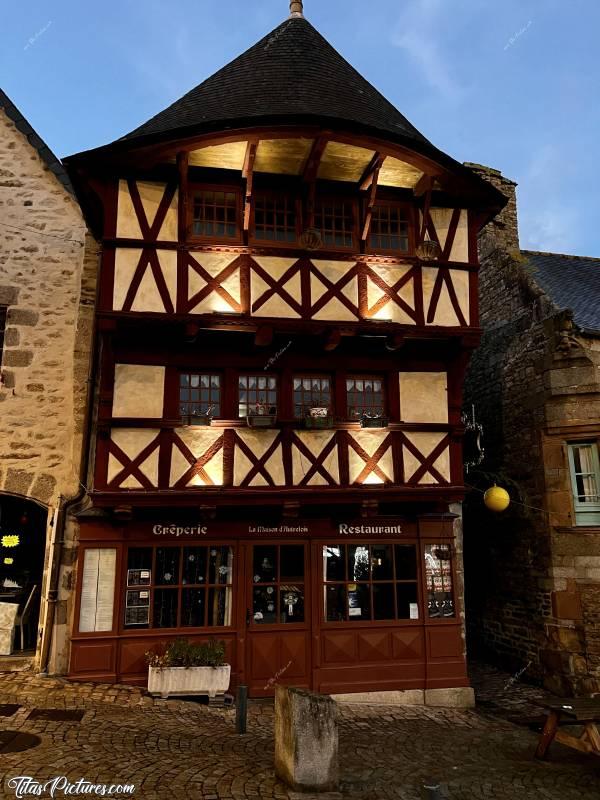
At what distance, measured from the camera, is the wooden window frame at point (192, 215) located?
8945 mm

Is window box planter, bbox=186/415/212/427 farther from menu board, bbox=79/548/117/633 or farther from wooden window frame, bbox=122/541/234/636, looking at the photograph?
menu board, bbox=79/548/117/633

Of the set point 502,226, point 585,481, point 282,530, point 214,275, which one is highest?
point 502,226

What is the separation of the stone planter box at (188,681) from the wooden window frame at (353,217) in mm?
6230

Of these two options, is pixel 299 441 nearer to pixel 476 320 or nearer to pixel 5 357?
pixel 476 320

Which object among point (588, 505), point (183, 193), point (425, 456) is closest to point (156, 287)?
point (183, 193)

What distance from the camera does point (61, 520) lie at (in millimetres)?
9188

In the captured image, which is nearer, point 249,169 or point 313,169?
point 249,169

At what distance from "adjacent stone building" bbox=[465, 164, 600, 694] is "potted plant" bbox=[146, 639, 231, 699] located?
5.86 meters

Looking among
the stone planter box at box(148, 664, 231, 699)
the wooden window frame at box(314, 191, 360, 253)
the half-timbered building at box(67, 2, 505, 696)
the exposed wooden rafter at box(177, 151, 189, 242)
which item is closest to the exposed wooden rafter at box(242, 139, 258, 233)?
the half-timbered building at box(67, 2, 505, 696)

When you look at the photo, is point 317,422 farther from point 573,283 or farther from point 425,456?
point 573,283

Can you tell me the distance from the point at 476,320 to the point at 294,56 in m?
5.46

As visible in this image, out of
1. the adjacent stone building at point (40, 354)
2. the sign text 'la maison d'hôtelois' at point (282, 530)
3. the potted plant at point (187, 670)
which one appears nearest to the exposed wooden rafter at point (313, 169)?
the adjacent stone building at point (40, 354)

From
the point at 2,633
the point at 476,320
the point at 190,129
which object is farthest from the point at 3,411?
the point at 476,320

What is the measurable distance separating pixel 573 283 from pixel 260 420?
841 cm
